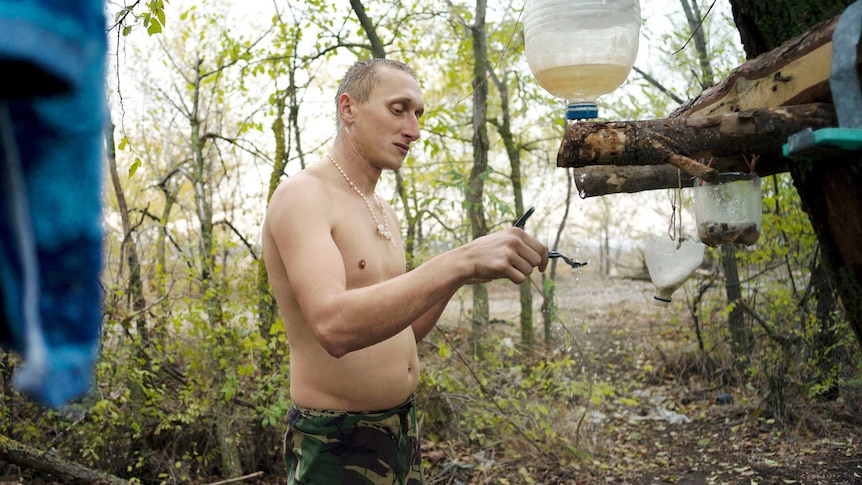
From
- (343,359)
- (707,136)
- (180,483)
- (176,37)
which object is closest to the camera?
(707,136)

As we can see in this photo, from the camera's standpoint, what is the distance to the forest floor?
14.8 feet

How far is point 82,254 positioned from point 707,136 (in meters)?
1.32

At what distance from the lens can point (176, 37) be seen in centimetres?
777

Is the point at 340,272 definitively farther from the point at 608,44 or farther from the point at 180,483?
the point at 180,483

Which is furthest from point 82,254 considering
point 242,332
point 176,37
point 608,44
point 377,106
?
point 176,37

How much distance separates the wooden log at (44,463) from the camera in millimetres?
3416

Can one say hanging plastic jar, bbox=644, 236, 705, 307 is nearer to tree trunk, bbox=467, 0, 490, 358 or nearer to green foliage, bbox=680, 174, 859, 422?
tree trunk, bbox=467, 0, 490, 358

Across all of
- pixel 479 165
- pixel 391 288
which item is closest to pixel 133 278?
pixel 479 165

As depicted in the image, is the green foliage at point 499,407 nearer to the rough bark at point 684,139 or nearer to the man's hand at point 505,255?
the man's hand at point 505,255

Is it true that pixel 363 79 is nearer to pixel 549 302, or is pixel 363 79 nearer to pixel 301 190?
pixel 301 190

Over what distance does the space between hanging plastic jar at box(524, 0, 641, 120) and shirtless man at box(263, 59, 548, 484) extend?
435 millimetres

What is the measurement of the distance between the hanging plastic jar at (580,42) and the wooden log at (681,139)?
0.59 metres

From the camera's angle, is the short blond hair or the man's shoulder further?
the short blond hair

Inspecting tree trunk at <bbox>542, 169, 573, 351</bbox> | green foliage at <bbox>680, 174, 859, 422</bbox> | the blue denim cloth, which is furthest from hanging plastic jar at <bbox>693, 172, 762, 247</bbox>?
green foliage at <bbox>680, 174, 859, 422</bbox>
